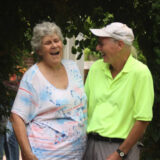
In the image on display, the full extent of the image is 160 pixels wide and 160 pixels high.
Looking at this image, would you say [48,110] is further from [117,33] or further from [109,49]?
[117,33]

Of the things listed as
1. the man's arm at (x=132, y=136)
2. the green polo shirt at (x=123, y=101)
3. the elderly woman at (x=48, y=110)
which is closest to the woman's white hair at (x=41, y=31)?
the elderly woman at (x=48, y=110)

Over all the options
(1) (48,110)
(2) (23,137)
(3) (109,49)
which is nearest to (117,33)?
(3) (109,49)

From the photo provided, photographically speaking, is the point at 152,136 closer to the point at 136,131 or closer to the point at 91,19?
the point at 136,131

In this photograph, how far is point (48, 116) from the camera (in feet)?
10.5

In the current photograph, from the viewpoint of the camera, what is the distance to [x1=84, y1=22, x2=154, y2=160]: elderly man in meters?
3.12

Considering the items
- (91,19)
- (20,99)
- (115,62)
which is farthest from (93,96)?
(91,19)

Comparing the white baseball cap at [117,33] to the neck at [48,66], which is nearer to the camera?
the white baseball cap at [117,33]

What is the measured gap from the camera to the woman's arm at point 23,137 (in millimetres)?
3148

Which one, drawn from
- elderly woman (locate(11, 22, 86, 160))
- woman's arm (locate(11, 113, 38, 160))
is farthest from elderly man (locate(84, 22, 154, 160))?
woman's arm (locate(11, 113, 38, 160))

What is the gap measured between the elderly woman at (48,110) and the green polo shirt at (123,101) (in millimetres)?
149

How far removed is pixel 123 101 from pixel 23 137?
2.52 feet

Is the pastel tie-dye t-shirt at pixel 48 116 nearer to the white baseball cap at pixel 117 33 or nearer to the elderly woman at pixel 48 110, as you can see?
the elderly woman at pixel 48 110

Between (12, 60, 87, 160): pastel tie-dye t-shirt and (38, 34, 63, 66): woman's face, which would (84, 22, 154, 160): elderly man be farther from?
(38, 34, 63, 66): woman's face

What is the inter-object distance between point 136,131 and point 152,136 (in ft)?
1.55
